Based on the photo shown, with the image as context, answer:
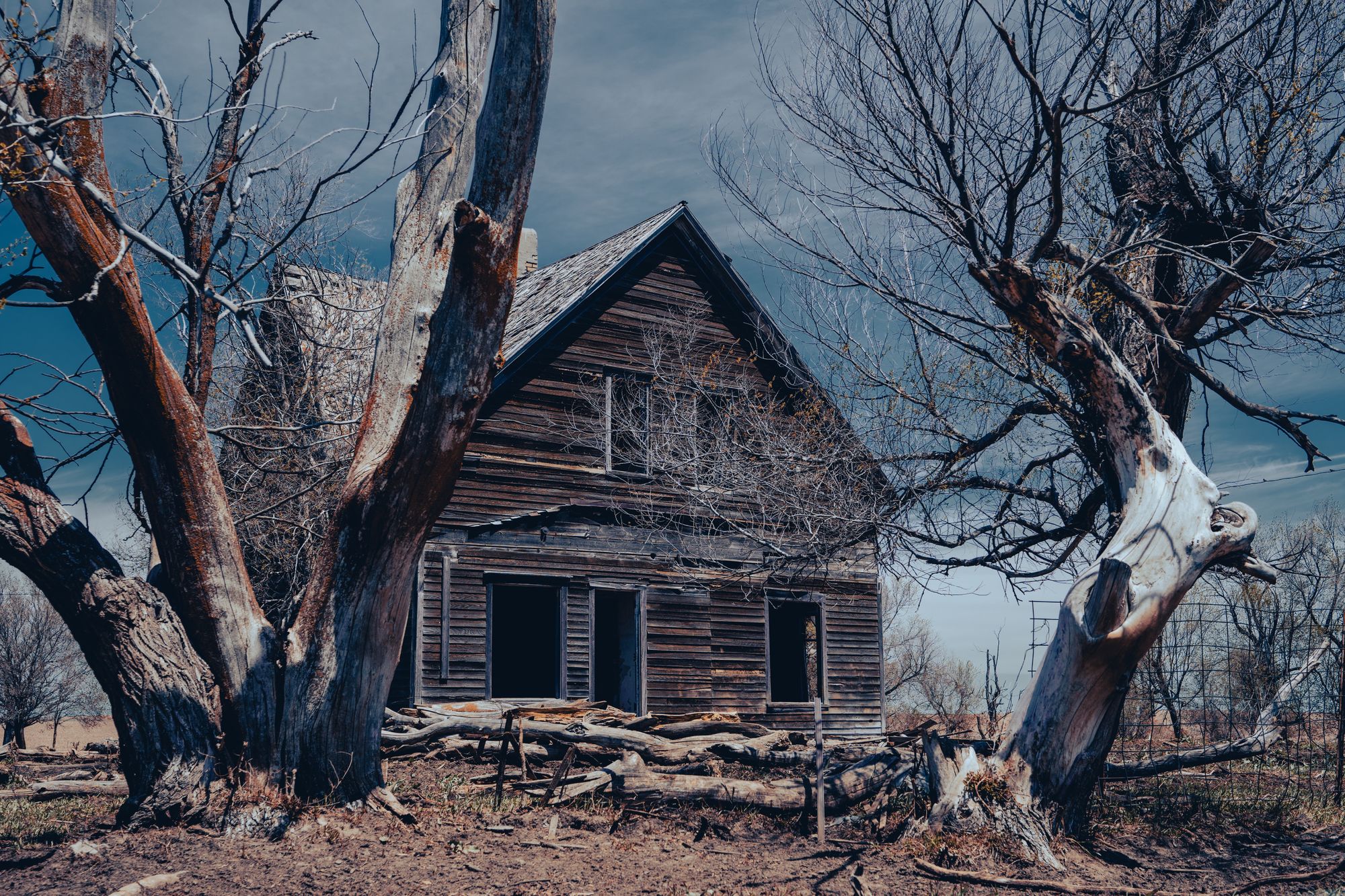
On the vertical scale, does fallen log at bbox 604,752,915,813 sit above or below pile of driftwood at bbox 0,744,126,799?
above

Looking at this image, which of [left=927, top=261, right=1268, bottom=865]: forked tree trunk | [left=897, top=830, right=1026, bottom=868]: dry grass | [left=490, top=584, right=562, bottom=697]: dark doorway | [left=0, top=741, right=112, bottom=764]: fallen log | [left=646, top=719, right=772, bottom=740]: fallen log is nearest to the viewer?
[left=897, top=830, right=1026, bottom=868]: dry grass

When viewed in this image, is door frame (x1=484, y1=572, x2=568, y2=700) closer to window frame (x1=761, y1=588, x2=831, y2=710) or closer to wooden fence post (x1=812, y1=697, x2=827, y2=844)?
window frame (x1=761, y1=588, x2=831, y2=710)

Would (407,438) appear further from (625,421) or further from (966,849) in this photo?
(625,421)

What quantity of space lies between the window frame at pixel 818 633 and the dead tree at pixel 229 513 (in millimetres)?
10515

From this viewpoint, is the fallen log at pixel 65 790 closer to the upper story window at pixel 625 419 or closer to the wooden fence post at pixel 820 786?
the wooden fence post at pixel 820 786

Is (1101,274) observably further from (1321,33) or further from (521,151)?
(521,151)

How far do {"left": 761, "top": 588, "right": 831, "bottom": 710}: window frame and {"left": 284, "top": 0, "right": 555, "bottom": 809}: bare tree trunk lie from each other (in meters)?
10.4

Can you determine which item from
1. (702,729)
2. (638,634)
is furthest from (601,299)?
(702,729)

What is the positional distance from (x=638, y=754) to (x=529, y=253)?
15719mm

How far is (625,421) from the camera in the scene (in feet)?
53.6

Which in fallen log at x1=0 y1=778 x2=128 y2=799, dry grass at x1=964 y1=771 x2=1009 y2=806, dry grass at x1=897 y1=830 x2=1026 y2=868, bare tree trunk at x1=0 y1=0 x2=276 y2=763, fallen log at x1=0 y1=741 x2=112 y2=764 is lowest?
fallen log at x1=0 y1=741 x2=112 y2=764

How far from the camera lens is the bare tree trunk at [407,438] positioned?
6664 millimetres

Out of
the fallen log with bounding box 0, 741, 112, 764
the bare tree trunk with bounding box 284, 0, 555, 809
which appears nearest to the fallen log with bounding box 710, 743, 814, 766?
the bare tree trunk with bounding box 284, 0, 555, 809

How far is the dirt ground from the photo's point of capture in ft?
19.5
